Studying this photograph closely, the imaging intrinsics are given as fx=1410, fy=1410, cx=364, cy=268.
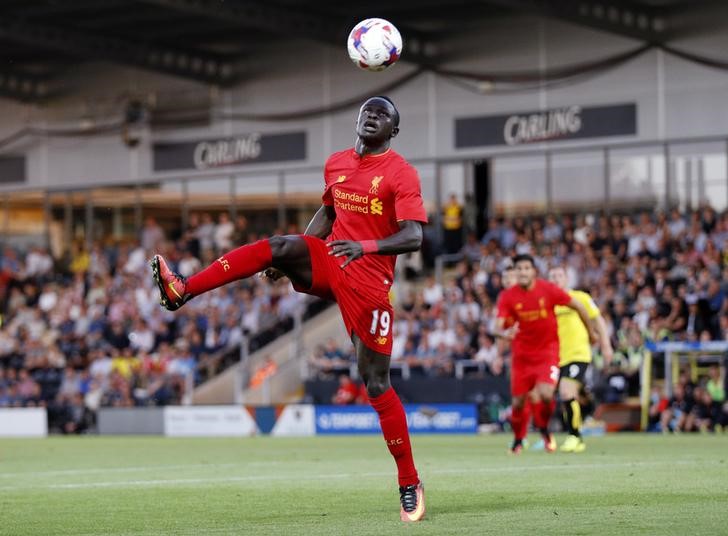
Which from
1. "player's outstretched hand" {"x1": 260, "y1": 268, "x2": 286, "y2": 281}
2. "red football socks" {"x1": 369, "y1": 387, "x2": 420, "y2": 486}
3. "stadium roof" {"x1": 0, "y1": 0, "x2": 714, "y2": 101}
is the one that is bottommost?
"red football socks" {"x1": 369, "y1": 387, "x2": 420, "y2": 486}

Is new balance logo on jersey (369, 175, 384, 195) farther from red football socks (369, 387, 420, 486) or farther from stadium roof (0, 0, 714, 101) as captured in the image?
stadium roof (0, 0, 714, 101)

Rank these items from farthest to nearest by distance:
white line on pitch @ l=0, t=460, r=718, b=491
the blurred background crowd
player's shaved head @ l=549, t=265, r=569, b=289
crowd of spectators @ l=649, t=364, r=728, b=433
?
1. the blurred background crowd
2. crowd of spectators @ l=649, t=364, r=728, b=433
3. player's shaved head @ l=549, t=265, r=569, b=289
4. white line on pitch @ l=0, t=460, r=718, b=491

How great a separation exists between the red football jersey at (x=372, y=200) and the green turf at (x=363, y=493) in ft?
5.19

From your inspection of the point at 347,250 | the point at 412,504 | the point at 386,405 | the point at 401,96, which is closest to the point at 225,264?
the point at 347,250

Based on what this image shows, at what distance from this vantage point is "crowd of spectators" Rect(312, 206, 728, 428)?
26797mm

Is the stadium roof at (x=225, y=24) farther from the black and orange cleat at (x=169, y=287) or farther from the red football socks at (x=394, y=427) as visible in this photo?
the black and orange cleat at (x=169, y=287)

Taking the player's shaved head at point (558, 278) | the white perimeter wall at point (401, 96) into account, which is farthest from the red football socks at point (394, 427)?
the white perimeter wall at point (401, 96)

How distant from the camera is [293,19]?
35.0 metres

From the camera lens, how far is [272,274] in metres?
9.24

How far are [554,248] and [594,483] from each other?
21.3 m

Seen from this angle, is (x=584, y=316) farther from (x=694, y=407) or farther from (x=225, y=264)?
(x=694, y=407)

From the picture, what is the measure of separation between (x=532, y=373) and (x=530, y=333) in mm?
482

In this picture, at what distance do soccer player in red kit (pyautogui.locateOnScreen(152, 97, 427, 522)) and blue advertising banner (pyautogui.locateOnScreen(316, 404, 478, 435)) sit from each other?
1832cm

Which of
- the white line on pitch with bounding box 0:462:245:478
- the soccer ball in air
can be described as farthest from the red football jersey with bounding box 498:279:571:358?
the soccer ball in air
